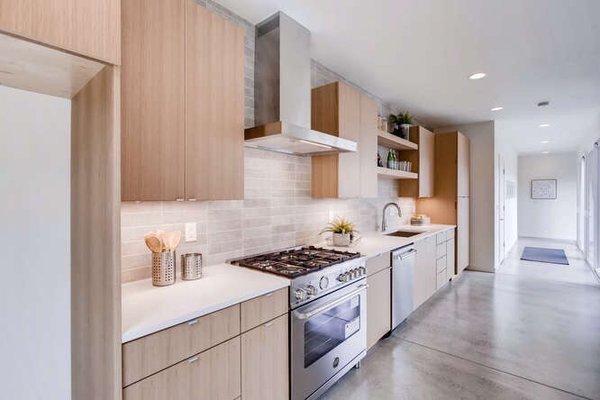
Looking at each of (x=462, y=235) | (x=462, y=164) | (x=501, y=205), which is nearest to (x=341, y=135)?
(x=462, y=164)

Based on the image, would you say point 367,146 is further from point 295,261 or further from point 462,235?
point 462,235

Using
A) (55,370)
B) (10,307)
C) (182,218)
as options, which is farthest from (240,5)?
(55,370)

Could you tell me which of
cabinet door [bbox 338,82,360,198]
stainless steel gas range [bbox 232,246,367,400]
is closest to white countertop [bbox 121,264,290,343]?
stainless steel gas range [bbox 232,246,367,400]

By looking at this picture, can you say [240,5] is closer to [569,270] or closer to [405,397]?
[405,397]

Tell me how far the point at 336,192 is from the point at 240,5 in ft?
5.28

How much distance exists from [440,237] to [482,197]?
6.05 ft

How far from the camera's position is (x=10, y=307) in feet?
4.30

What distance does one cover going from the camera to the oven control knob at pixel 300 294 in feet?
5.96

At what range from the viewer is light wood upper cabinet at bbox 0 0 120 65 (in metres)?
0.89


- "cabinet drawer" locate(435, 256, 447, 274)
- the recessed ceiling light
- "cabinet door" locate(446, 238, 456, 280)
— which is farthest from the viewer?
"cabinet door" locate(446, 238, 456, 280)

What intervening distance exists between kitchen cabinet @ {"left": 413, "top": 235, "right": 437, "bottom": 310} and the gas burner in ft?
Answer: 4.74

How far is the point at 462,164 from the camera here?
5105mm

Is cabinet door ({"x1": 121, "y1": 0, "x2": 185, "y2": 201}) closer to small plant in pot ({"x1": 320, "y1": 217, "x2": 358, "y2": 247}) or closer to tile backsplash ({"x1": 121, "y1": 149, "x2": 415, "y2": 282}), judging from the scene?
tile backsplash ({"x1": 121, "y1": 149, "x2": 415, "y2": 282})

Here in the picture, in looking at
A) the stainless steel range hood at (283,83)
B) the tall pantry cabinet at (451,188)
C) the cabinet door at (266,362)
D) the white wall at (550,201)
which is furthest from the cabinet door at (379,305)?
the white wall at (550,201)
